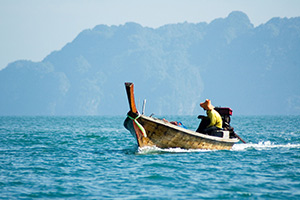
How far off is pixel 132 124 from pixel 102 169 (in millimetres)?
3479

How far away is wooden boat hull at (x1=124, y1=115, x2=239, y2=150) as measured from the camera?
66.6ft

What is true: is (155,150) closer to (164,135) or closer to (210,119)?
(164,135)

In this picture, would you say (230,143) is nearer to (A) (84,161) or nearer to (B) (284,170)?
(B) (284,170)

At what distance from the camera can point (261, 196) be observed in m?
13.2

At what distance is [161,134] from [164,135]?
14 cm

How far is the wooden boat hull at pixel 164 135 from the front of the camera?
2030 cm

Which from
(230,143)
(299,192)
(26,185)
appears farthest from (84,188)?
(230,143)

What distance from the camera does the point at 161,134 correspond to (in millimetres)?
20609

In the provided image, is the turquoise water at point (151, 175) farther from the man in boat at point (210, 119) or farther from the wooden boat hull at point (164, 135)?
the man in boat at point (210, 119)

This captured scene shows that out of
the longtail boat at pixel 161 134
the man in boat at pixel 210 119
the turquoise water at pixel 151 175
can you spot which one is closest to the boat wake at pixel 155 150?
the turquoise water at pixel 151 175

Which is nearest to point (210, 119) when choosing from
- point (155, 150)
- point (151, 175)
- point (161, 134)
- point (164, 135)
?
point (164, 135)

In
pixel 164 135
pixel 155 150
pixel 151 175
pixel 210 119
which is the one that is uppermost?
pixel 210 119

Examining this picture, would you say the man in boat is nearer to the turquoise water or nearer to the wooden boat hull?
the wooden boat hull

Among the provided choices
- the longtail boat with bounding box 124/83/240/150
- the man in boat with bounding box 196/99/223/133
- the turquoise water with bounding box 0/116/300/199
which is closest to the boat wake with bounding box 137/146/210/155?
the turquoise water with bounding box 0/116/300/199
